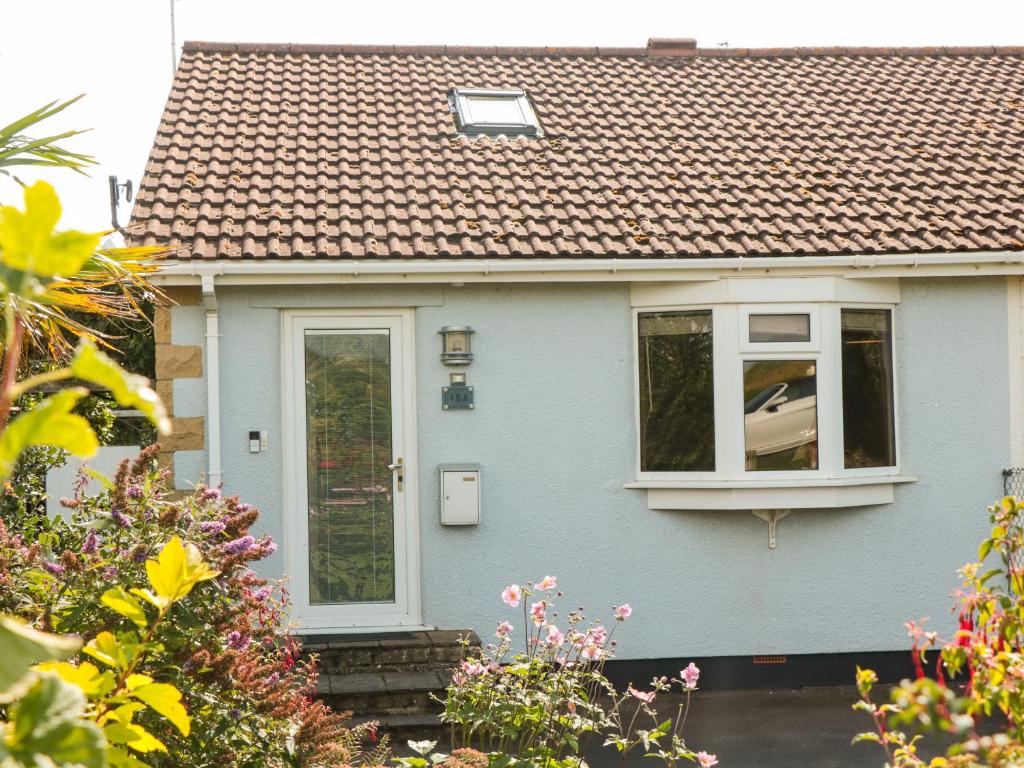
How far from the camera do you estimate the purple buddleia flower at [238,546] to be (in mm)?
4285

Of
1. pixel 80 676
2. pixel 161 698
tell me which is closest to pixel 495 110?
pixel 161 698

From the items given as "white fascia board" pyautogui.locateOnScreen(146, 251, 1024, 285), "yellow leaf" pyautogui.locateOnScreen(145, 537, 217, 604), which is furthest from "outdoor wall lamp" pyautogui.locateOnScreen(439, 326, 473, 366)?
"yellow leaf" pyautogui.locateOnScreen(145, 537, 217, 604)

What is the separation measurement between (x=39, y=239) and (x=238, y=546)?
3.16 meters

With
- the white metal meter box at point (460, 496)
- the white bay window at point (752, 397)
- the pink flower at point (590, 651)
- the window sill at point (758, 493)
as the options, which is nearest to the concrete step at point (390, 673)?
the white metal meter box at point (460, 496)

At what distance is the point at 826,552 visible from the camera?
874 cm

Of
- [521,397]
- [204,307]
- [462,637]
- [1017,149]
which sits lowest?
[462,637]

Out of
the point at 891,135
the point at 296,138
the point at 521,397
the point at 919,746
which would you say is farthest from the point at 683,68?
the point at 919,746

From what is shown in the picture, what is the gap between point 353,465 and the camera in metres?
8.52

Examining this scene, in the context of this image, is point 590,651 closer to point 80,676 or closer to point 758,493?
point 758,493

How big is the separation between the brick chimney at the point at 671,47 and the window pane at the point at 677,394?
533 cm

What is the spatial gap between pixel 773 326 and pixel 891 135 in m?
3.25

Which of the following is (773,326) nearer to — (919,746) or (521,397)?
(521,397)

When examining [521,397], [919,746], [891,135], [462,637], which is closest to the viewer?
[919,746]

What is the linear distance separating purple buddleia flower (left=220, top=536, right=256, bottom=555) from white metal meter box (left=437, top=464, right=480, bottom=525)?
4.00m
